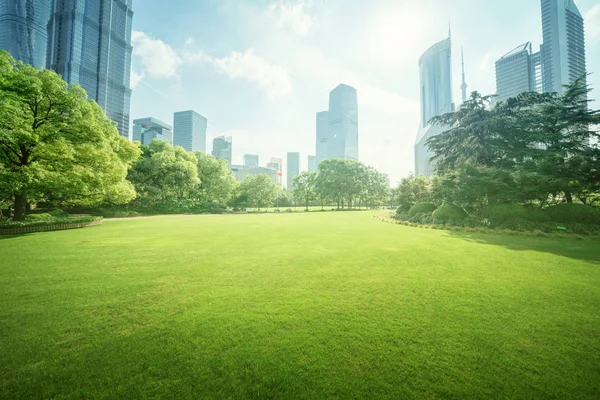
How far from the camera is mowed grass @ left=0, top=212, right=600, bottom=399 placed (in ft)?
8.41

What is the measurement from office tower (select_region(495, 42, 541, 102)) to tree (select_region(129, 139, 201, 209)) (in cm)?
13712

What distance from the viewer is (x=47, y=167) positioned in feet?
50.6

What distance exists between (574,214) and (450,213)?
21.5 ft

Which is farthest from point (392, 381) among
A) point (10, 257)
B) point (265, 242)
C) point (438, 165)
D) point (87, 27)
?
point (87, 27)

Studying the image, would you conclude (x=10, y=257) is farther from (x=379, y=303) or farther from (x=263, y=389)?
(x=379, y=303)

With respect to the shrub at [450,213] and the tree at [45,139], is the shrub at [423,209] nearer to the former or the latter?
the shrub at [450,213]

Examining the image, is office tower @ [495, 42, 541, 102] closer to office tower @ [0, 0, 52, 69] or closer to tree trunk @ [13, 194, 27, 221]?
tree trunk @ [13, 194, 27, 221]

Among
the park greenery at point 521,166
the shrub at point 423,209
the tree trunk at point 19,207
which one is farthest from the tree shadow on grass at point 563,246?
the tree trunk at point 19,207

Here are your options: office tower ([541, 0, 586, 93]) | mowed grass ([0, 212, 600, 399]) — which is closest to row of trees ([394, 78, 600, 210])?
mowed grass ([0, 212, 600, 399])

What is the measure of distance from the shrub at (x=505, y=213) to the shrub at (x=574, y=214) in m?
1.50

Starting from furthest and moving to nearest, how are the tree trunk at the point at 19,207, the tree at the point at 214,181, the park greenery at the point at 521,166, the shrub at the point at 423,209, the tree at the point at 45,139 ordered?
the tree at the point at 214,181 → the shrub at the point at 423,209 → the tree trunk at the point at 19,207 → the park greenery at the point at 521,166 → the tree at the point at 45,139

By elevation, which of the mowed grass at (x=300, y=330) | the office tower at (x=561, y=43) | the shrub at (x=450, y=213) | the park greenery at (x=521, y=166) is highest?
the office tower at (x=561, y=43)

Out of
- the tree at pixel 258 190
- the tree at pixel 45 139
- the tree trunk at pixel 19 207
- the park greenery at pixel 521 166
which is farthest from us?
the tree at pixel 258 190

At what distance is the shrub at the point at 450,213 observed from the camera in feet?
59.7
